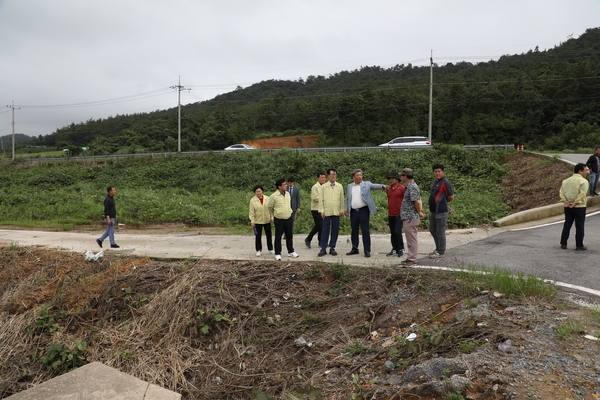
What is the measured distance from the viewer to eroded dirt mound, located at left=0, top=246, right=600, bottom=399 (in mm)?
4047

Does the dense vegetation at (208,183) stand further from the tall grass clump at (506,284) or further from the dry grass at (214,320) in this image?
the tall grass clump at (506,284)

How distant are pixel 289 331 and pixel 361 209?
3047 millimetres

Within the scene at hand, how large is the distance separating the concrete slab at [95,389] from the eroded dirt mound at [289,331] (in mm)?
1366

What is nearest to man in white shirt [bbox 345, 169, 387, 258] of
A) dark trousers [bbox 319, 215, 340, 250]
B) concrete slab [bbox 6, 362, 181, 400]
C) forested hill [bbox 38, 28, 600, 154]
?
dark trousers [bbox 319, 215, 340, 250]

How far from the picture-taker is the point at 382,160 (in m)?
23.4

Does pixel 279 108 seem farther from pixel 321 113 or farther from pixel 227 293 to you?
pixel 227 293

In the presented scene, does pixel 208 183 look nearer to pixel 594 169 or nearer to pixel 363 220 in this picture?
pixel 363 220

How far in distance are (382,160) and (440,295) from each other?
710 inches

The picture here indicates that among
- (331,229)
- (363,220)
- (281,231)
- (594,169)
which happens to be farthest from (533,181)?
(281,231)

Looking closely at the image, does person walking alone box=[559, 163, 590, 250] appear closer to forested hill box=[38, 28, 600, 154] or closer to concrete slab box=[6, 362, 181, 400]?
concrete slab box=[6, 362, 181, 400]

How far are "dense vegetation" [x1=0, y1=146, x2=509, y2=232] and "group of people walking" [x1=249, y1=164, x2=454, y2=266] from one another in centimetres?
364

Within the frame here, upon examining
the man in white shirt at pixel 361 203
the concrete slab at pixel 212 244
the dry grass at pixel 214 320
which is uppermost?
the man in white shirt at pixel 361 203

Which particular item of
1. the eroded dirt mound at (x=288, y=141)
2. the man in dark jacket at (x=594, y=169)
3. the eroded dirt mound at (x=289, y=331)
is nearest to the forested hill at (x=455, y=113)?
the eroded dirt mound at (x=288, y=141)

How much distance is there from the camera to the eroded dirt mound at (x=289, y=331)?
159 inches
